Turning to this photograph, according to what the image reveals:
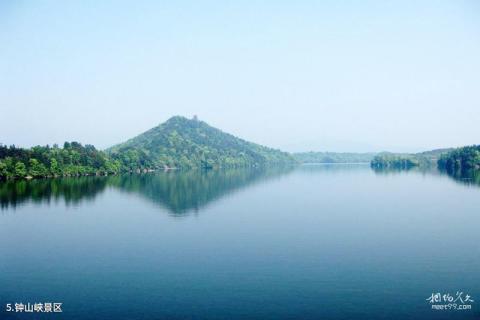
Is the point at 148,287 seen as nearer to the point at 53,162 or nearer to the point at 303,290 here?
the point at 303,290

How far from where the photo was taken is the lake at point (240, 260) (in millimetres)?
23781

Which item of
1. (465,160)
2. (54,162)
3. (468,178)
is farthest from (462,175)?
(54,162)

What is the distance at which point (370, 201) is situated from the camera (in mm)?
69125

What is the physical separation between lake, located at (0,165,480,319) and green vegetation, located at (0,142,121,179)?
58341mm

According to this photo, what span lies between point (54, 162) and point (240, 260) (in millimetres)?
110532

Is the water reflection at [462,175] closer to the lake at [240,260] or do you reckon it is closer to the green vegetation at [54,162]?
the lake at [240,260]

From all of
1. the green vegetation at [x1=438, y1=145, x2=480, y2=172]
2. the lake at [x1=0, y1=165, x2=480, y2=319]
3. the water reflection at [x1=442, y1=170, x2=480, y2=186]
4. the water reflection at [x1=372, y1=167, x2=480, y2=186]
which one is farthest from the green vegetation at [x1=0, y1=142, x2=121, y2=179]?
the green vegetation at [x1=438, y1=145, x2=480, y2=172]

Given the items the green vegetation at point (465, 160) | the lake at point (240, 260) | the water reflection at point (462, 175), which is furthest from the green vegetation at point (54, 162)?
the green vegetation at point (465, 160)

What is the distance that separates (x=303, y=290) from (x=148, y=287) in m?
9.88

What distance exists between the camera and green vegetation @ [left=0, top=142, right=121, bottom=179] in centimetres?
11425

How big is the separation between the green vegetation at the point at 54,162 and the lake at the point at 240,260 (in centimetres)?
5834

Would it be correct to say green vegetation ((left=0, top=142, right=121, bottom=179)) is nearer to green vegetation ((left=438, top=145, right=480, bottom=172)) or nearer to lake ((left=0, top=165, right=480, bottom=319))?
lake ((left=0, top=165, right=480, bottom=319))

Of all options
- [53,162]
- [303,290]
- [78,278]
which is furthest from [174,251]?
[53,162]

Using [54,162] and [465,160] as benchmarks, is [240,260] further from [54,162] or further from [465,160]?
[465,160]
